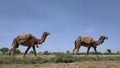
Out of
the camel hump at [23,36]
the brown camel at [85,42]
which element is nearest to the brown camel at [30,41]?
the camel hump at [23,36]

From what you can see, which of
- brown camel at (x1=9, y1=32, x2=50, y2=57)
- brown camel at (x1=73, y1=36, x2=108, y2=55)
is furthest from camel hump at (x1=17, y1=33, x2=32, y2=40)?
brown camel at (x1=73, y1=36, x2=108, y2=55)

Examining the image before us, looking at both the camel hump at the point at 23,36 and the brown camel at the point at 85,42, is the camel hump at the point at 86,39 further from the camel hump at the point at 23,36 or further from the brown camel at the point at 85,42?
the camel hump at the point at 23,36

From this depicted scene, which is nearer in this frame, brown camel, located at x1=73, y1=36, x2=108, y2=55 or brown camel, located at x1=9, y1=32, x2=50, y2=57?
brown camel, located at x1=9, y1=32, x2=50, y2=57

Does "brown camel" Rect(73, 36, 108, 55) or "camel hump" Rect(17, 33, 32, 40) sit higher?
"camel hump" Rect(17, 33, 32, 40)

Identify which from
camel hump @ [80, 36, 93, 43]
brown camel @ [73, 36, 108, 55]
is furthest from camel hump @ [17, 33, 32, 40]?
camel hump @ [80, 36, 93, 43]

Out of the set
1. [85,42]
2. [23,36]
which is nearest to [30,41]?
[23,36]

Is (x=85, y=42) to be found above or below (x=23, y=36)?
below

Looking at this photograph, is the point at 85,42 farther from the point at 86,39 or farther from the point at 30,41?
the point at 30,41

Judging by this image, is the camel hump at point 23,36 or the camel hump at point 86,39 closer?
the camel hump at point 23,36

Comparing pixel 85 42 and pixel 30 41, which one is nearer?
pixel 30 41

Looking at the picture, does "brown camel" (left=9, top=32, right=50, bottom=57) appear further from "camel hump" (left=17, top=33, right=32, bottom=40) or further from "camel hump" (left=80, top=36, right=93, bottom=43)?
"camel hump" (left=80, top=36, right=93, bottom=43)

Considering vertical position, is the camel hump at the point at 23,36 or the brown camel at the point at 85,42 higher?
the camel hump at the point at 23,36

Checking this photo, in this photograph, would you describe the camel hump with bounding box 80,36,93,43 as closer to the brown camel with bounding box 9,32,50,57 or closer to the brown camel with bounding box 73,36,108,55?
the brown camel with bounding box 73,36,108,55

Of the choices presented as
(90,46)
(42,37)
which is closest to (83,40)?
(90,46)
